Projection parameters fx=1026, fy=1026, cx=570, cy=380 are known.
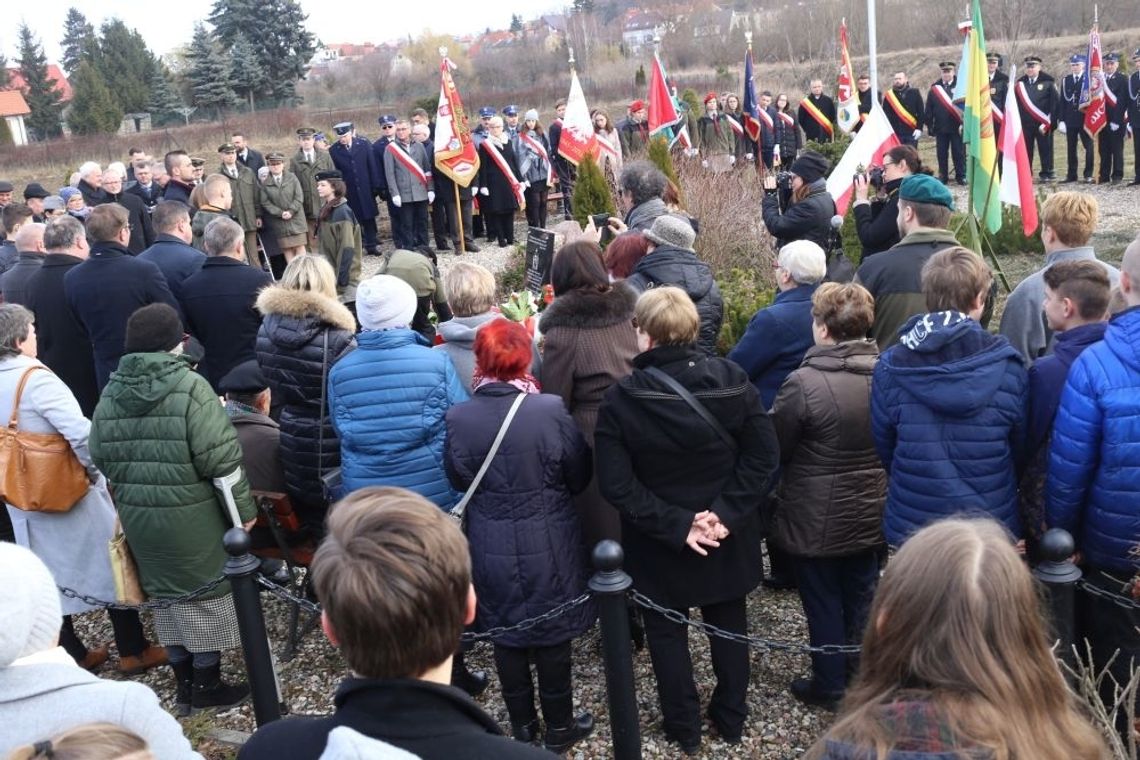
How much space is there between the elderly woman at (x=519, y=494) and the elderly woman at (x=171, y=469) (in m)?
1.05

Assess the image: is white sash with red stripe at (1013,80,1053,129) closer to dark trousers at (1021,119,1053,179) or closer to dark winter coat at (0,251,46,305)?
dark trousers at (1021,119,1053,179)

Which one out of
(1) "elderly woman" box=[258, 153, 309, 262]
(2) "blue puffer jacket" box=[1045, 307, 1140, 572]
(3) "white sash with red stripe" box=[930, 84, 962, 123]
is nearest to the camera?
(2) "blue puffer jacket" box=[1045, 307, 1140, 572]

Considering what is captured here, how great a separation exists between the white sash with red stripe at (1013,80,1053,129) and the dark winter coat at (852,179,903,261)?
1250cm

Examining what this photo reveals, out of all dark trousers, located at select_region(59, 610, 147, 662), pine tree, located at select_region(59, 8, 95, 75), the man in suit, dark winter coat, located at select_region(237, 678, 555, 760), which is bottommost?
dark trousers, located at select_region(59, 610, 147, 662)

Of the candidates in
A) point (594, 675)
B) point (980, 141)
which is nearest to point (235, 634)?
point (594, 675)

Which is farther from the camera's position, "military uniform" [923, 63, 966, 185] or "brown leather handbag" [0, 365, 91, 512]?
"military uniform" [923, 63, 966, 185]

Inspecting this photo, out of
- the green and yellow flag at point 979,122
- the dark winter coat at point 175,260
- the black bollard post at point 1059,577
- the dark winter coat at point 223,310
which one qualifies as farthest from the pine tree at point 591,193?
the black bollard post at point 1059,577

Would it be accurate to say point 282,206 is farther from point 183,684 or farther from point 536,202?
point 183,684

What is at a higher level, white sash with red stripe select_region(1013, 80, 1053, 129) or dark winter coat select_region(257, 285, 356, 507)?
white sash with red stripe select_region(1013, 80, 1053, 129)

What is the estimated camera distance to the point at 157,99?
147 ft

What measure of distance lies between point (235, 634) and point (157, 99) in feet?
149

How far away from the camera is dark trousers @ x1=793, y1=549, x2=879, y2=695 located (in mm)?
4152

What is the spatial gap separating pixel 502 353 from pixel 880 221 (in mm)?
3373

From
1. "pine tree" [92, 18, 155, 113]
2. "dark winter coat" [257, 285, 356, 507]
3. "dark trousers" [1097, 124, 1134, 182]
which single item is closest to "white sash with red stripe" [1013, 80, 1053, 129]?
"dark trousers" [1097, 124, 1134, 182]
